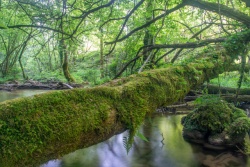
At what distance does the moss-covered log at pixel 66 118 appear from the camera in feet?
4.27

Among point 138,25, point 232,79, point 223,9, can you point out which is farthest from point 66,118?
point 232,79

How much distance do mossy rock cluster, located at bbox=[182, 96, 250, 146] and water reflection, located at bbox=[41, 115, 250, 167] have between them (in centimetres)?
44

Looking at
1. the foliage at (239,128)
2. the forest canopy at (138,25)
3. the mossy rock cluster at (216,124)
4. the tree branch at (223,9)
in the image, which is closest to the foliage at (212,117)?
the mossy rock cluster at (216,124)

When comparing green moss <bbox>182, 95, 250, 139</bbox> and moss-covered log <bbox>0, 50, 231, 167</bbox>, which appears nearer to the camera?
moss-covered log <bbox>0, 50, 231, 167</bbox>

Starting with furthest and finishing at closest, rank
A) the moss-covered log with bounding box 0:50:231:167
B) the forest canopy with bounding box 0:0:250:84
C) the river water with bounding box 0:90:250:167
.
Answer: the river water with bounding box 0:90:250:167
the forest canopy with bounding box 0:0:250:84
the moss-covered log with bounding box 0:50:231:167

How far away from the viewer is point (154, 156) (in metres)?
6.10

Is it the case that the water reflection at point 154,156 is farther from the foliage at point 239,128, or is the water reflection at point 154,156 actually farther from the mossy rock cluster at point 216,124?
the foliage at point 239,128

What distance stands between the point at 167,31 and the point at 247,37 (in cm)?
308

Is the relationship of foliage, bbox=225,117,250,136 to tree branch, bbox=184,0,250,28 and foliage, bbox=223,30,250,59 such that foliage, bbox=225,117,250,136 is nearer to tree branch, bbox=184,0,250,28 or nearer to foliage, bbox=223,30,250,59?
foliage, bbox=223,30,250,59

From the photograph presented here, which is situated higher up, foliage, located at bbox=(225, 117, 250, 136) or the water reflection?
foliage, located at bbox=(225, 117, 250, 136)

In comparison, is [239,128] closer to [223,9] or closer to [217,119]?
[217,119]

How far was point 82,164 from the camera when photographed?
217 inches

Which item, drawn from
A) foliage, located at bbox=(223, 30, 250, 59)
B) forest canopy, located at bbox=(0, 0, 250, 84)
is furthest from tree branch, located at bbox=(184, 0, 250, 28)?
foliage, located at bbox=(223, 30, 250, 59)

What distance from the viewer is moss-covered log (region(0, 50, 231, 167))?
1303 mm
